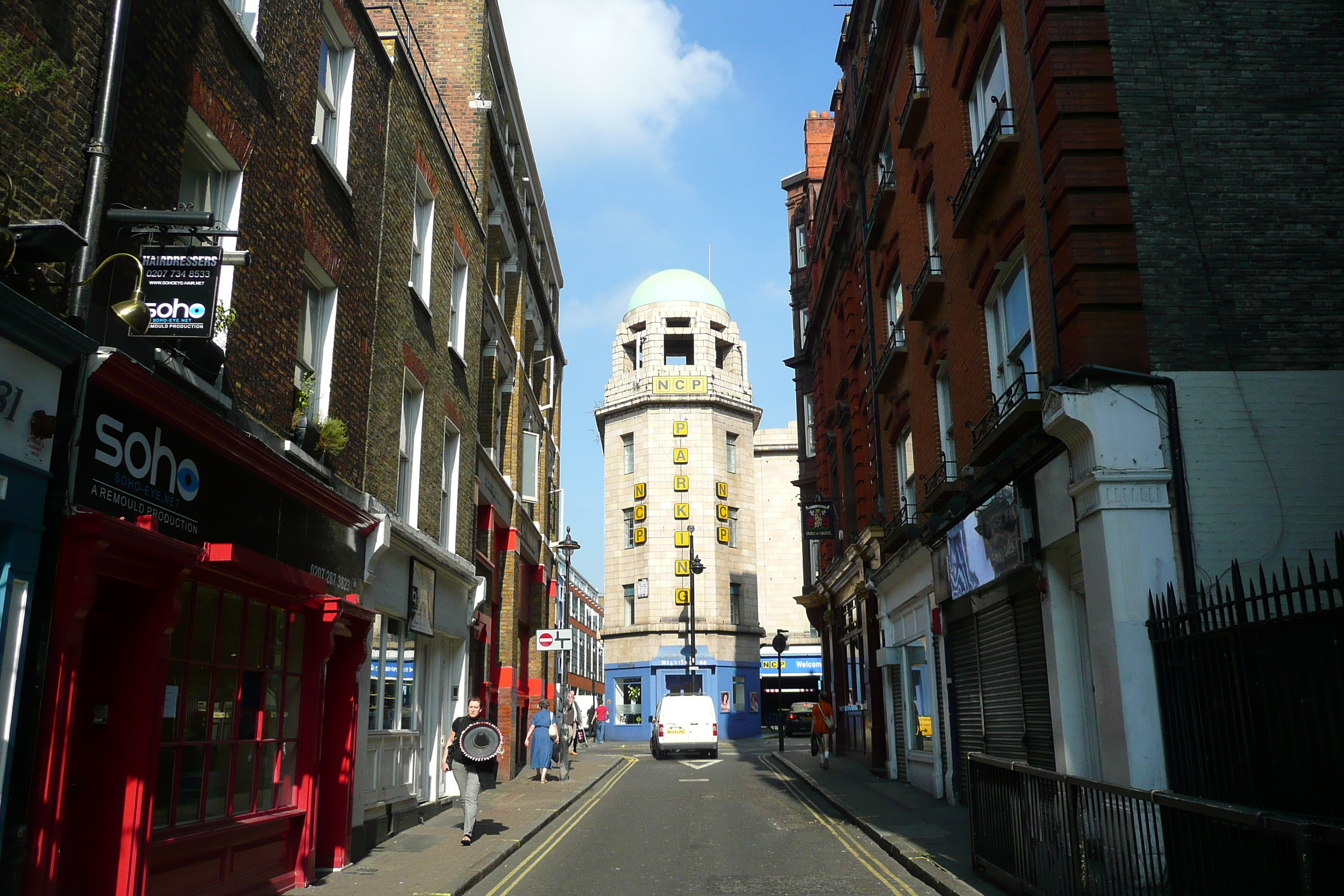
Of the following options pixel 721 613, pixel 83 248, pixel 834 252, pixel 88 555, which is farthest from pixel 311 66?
pixel 721 613

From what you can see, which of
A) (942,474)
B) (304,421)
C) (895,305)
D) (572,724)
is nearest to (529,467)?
(895,305)

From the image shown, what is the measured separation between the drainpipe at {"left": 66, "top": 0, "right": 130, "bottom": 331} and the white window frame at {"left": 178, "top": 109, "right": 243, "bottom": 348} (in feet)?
5.41

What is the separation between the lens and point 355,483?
12984mm

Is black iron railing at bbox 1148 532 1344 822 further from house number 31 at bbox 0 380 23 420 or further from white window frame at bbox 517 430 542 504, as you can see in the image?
white window frame at bbox 517 430 542 504

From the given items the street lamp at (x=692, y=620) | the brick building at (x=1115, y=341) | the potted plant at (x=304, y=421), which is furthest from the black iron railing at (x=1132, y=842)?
the street lamp at (x=692, y=620)

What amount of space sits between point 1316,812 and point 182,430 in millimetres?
8520

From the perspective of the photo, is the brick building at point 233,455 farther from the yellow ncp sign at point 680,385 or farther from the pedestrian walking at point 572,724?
the yellow ncp sign at point 680,385

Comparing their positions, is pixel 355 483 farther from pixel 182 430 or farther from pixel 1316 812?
pixel 1316 812

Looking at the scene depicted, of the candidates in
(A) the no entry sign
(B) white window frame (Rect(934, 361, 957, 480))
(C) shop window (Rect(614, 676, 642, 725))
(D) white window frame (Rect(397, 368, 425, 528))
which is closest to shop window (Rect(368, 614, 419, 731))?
(D) white window frame (Rect(397, 368, 425, 528))

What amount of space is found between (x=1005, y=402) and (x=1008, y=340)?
93 centimetres

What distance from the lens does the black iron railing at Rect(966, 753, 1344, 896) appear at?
5301 millimetres

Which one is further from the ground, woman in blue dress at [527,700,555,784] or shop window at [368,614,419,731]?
shop window at [368,614,419,731]

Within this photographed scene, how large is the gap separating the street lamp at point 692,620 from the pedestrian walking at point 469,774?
1391 inches

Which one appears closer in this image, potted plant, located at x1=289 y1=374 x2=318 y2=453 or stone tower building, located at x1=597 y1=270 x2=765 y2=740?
potted plant, located at x1=289 y1=374 x2=318 y2=453
